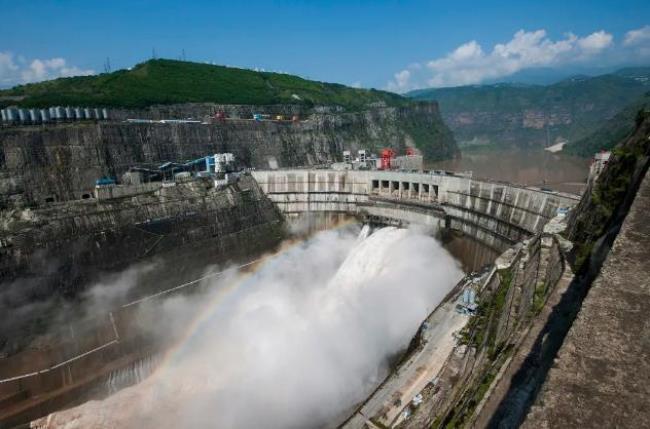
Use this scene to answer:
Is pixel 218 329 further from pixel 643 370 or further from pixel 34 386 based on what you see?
pixel 643 370

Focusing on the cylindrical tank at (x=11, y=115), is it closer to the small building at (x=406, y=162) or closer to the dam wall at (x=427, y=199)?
the dam wall at (x=427, y=199)

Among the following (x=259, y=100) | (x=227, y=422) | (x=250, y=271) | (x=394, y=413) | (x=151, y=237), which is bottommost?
(x=227, y=422)

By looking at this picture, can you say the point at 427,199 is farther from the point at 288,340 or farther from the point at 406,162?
the point at 406,162

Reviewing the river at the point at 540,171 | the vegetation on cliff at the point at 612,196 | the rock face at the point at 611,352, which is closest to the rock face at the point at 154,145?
the river at the point at 540,171

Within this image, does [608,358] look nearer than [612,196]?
Yes

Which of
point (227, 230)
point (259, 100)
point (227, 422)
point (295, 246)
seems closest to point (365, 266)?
point (295, 246)

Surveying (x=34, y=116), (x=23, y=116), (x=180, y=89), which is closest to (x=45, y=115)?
(x=34, y=116)

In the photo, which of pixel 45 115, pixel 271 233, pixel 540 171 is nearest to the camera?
pixel 271 233

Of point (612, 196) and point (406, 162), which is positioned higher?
point (612, 196)

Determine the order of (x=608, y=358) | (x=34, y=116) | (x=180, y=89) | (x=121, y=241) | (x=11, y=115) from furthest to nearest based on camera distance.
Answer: (x=180, y=89), (x=34, y=116), (x=11, y=115), (x=121, y=241), (x=608, y=358)
